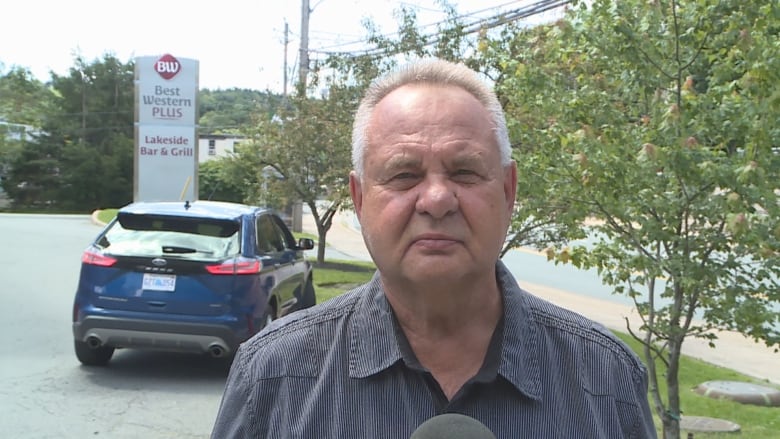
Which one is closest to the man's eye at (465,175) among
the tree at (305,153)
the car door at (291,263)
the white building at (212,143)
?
the car door at (291,263)

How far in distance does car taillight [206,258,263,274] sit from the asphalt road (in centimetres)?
114

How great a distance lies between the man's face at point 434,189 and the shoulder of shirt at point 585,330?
8.3 inches

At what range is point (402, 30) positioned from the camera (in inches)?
602

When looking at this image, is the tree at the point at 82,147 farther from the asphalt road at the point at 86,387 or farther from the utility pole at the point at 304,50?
the asphalt road at the point at 86,387

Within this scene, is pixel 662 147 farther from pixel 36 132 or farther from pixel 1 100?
pixel 1 100

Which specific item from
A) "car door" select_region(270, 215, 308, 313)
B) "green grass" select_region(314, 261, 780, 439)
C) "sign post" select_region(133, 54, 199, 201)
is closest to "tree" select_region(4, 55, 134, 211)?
"sign post" select_region(133, 54, 199, 201)

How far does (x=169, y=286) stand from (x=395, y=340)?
6.39 m

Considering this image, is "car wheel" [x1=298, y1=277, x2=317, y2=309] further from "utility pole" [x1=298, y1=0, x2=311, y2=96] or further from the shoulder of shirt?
the shoulder of shirt

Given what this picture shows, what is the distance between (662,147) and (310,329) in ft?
12.1

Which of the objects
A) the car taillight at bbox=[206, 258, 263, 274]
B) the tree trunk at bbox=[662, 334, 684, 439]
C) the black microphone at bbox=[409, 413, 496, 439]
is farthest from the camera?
the car taillight at bbox=[206, 258, 263, 274]

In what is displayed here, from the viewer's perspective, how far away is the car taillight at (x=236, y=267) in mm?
7961

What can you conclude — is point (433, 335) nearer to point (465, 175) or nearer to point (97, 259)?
point (465, 175)

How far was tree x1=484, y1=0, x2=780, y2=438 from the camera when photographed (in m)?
4.76

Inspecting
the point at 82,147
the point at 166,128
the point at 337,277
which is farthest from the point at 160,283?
the point at 82,147
